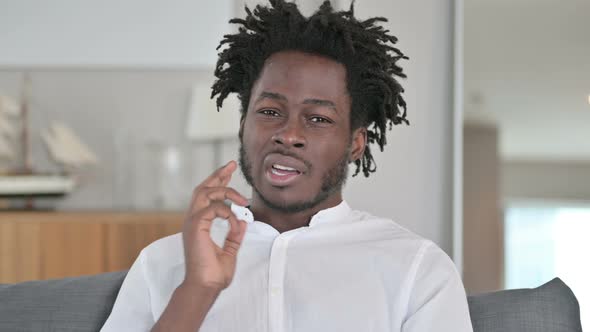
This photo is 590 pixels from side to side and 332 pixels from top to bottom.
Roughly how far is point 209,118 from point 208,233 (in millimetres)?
2272

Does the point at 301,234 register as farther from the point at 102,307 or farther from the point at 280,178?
the point at 102,307

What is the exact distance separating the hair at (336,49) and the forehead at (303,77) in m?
0.02

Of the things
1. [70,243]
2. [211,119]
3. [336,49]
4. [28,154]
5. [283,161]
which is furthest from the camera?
[28,154]

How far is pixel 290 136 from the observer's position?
140 cm

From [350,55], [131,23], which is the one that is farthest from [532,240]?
[131,23]

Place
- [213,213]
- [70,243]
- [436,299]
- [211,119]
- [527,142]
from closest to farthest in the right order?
[213,213]
[436,299]
[527,142]
[70,243]
[211,119]

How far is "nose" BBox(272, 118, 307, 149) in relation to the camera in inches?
55.1

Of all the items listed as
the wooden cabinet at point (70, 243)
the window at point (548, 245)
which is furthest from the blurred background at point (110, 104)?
the window at point (548, 245)

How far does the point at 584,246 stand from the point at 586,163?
9.6 inches

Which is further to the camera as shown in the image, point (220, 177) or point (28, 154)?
point (28, 154)

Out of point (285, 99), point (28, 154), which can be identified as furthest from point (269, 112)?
point (28, 154)

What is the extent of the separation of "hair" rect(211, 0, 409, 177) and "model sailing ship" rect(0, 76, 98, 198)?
79.2 inches

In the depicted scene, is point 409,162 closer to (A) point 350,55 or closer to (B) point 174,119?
(A) point 350,55

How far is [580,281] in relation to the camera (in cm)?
213
